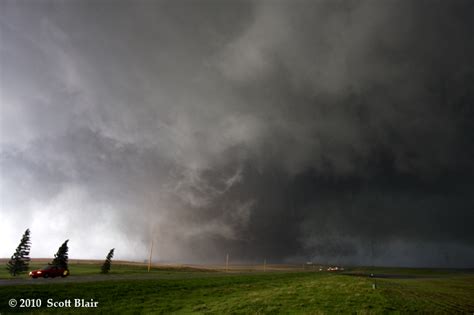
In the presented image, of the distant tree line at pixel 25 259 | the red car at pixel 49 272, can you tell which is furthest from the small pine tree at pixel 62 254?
the red car at pixel 49 272

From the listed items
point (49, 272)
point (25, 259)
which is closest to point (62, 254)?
point (25, 259)

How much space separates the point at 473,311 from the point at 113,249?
82.5m

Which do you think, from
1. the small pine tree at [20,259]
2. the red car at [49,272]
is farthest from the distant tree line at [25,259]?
the red car at [49,272]

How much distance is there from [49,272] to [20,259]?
121ft

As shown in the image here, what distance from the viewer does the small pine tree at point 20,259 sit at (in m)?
72.1

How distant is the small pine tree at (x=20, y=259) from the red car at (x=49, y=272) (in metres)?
32.9

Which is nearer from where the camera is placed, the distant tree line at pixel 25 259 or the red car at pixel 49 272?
the red car at pixel 49 272

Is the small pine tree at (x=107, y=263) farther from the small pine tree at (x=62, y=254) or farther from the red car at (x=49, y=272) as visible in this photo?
the red car at (x=49, y=272)

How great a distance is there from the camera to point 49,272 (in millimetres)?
46625

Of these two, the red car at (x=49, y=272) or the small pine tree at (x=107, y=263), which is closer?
the red car at (x=49, y=272)

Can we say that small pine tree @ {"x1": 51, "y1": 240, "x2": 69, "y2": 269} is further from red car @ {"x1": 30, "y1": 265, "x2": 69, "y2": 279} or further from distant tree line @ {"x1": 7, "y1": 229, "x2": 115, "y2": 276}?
red car @ {"x1": 30, "y1": 265, "x2": 69, "y2": 279}

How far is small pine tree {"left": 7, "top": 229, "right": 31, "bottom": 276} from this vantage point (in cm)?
7206

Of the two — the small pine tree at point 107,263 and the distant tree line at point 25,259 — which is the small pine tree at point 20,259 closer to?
the distant tree line at point 25,259

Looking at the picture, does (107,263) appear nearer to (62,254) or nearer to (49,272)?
(62,254)
